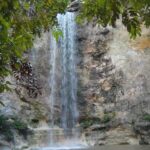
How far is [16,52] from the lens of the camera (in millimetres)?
2047

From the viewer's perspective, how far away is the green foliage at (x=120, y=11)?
2137mm

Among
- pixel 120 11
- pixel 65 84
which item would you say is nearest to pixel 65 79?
pixel 65 84

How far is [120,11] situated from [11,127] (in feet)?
34.9

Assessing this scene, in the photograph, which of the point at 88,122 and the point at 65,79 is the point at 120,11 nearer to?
the point at 88,122

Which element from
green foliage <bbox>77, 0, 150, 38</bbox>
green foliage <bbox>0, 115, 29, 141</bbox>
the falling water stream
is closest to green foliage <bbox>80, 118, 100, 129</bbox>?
the falling water stream

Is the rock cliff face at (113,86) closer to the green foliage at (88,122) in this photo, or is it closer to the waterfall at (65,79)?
the green foliage at (88,122)

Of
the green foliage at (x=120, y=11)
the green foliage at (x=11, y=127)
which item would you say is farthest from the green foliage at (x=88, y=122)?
the green foliage at (x=120, y=11)

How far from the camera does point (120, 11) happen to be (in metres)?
2.20

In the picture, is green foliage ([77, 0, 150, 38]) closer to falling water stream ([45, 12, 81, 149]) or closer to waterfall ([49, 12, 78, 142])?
falling water stream ([45, 12, 81, 149])

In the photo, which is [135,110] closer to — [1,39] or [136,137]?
[136,137]

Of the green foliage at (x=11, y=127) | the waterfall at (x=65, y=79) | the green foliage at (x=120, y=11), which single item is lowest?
the green foliage at (x=11, y=127)

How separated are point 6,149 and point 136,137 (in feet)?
14.3

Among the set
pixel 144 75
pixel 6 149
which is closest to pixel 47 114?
pixel 6 149

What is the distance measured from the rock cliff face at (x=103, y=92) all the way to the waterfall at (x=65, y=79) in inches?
8.2
